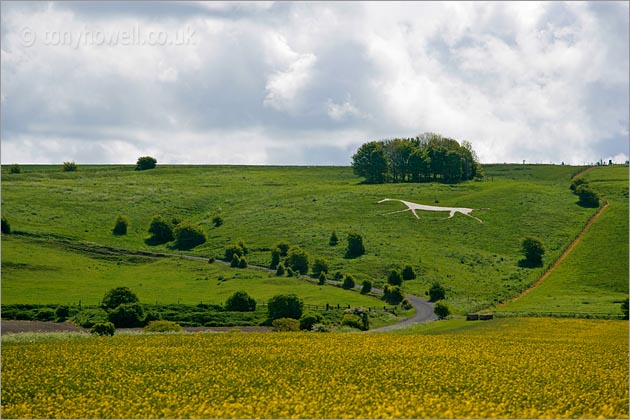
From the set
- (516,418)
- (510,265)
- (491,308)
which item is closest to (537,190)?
(510,265)

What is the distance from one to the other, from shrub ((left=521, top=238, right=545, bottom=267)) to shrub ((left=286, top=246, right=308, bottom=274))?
142ft

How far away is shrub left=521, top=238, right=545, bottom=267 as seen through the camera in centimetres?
14400

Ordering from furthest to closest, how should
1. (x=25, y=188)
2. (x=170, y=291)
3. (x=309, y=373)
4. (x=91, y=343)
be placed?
(x=25, y=188) < (x=170, y=291) < (x=91, y=343) < (x=309, y=373)

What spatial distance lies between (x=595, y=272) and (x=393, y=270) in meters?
37.7

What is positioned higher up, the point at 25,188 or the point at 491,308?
the point at 25,188

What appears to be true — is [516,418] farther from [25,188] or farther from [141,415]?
[25,188]

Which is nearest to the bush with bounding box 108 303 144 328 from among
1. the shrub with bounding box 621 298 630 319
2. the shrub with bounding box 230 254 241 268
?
the shrub with bounding box 230 254 241 268

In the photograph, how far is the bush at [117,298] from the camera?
94.4m

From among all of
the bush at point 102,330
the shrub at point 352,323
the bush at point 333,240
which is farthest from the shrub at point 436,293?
the bush at point 102,330

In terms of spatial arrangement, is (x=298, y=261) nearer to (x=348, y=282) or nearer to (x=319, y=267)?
(x=319, y=267)

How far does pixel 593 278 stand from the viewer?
13112 cm

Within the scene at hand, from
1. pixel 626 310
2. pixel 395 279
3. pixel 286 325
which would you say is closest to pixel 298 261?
pixel 395 279

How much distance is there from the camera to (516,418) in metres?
28.8

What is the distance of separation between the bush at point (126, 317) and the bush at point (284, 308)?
1606 cm
